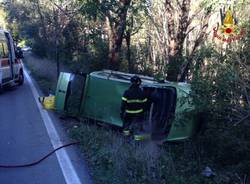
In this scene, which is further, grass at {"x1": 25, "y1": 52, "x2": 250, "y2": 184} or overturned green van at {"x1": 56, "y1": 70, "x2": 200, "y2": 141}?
overturned green van at {"x1": 56, "y1": 70, "x2": 200, "y2": 141}

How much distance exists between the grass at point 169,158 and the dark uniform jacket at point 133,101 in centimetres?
61

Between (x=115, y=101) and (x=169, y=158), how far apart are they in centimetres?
323

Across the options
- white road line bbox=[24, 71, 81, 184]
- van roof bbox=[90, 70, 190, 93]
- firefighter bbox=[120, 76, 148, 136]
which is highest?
van roof bbox=[90, 70, 190, 93]

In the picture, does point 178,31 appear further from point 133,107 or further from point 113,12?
point 133,107

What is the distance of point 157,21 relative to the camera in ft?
59.5

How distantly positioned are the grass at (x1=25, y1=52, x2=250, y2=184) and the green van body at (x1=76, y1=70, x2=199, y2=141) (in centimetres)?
34

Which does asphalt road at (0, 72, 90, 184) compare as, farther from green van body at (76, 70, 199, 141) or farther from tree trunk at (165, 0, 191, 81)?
tree trunk at (165, 0, 191, 81)

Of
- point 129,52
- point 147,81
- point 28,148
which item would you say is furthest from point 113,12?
point 28,148

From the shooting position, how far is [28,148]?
30.2 feet

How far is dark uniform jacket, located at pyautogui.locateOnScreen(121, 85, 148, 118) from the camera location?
960 cm

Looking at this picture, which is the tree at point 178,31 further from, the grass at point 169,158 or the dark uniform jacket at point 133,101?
the grass at point 169,158

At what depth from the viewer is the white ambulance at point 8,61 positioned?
57.1ft

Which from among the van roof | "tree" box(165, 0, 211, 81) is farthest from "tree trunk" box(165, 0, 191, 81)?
the van roof

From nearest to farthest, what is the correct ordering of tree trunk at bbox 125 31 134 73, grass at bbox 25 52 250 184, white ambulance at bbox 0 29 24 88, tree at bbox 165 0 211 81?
grass at bbox 25 52 250 184 → tree at bbox 165 0 211 81 → white ambulance at bbox 0 29 24 88 → tree trunk at bbox 125 31 134 73
